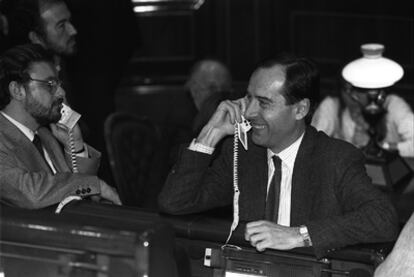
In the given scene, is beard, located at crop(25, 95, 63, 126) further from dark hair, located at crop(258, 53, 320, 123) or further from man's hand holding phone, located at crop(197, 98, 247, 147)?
dark hair, located at crop(258, 53, 320, 123)

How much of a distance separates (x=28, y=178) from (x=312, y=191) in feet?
3.08

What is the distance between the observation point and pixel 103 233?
1.95 m

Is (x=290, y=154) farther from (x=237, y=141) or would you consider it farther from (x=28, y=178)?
(x=28, y=178)

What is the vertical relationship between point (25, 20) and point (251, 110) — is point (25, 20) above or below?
above

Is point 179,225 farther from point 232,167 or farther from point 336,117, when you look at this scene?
point 336,117

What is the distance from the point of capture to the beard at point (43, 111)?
11.4 ft

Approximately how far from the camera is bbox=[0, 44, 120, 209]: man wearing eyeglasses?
3182mm

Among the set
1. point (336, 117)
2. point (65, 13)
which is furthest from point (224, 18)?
point (65, 13)

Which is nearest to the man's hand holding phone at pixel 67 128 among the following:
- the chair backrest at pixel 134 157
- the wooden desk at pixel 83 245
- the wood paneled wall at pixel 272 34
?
the chair backrest at pixel 134 157

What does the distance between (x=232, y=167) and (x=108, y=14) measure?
273cm

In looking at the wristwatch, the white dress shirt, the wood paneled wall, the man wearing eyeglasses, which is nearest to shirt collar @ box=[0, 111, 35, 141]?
the man wearing eyeglasses

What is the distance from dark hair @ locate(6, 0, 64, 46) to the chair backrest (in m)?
0.54

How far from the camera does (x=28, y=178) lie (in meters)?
3.19

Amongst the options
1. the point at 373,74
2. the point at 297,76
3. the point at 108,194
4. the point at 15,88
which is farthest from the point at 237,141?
the point at 373,74
